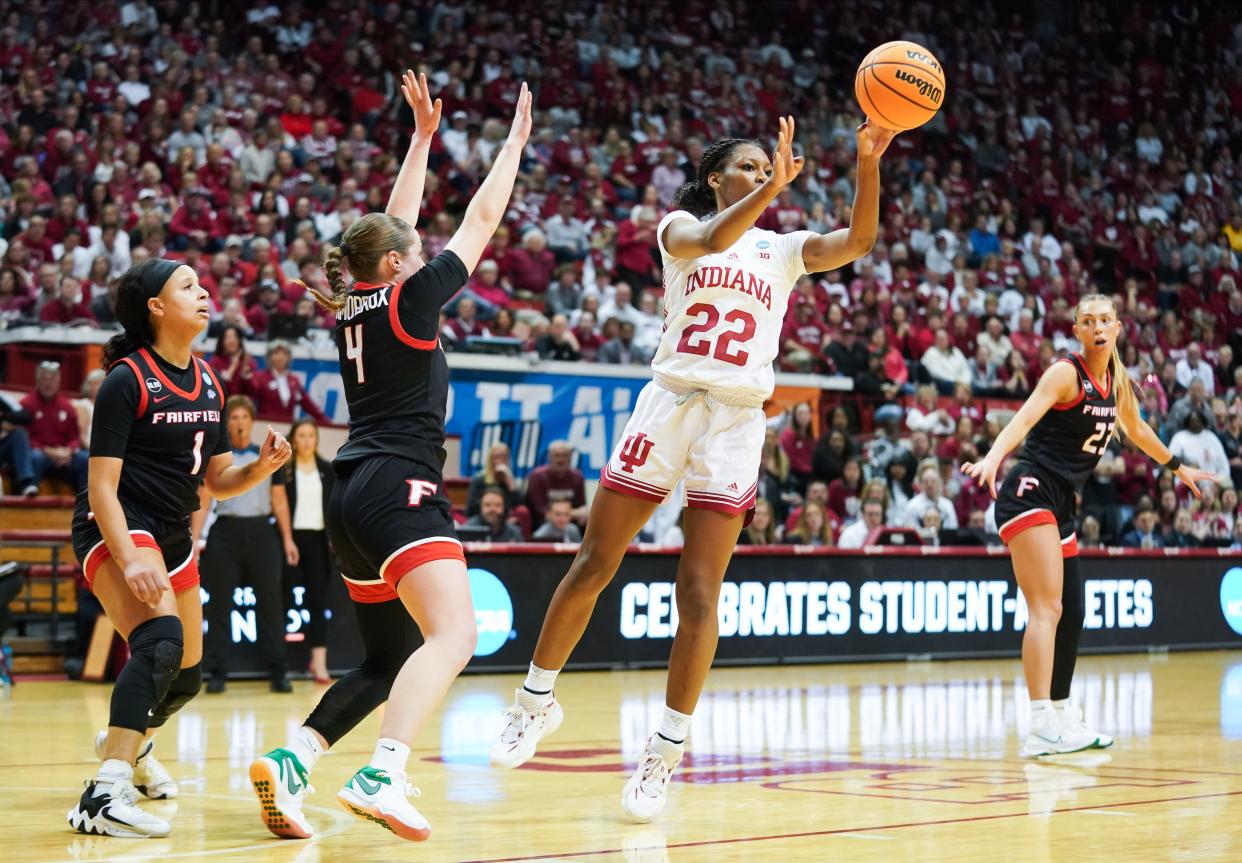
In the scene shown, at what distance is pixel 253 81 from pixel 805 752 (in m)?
15.3

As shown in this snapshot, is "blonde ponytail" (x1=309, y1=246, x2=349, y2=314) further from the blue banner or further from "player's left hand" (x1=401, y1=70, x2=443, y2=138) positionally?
the blue banner

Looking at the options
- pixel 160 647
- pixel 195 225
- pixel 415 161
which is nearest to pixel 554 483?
pixel 195 225

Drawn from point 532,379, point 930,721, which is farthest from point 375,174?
point 930,721

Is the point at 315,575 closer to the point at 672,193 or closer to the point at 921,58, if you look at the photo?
the point at 921,58

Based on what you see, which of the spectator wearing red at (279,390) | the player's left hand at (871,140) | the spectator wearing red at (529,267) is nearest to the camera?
the player's left hand at (871,140)

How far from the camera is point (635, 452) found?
6094 mm

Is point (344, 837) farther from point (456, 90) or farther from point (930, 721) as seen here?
point (456, 90)

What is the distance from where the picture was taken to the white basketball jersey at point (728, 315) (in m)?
6.00

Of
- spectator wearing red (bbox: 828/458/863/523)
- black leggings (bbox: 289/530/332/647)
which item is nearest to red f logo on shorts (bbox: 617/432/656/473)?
black leggings (bbox: 289/530/332/647)

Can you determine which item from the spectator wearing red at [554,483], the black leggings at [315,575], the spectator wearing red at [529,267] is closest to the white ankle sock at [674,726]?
the black leggings at [315,575]

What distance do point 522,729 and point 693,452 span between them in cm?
123

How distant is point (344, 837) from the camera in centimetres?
534

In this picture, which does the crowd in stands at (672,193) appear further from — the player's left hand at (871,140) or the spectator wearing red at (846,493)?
the player's left hand at (871,140)

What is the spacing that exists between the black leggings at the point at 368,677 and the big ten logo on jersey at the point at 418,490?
0.51 meters
